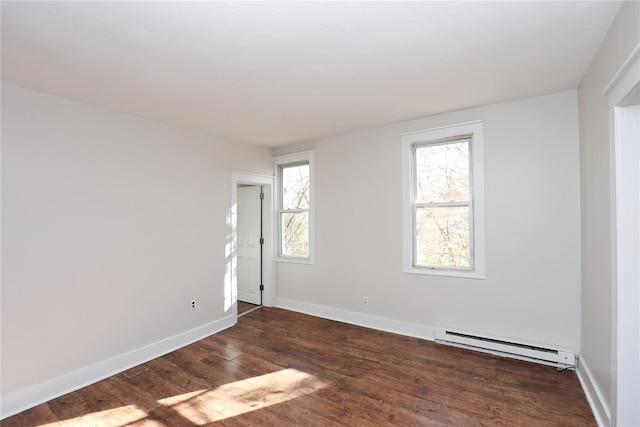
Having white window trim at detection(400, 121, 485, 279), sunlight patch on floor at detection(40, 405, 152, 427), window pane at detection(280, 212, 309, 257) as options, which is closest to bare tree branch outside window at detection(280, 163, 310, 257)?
window pane at detection(280, 212, 309, 257)

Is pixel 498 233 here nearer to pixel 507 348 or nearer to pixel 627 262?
pixel 507 348

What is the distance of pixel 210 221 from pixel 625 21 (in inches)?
160

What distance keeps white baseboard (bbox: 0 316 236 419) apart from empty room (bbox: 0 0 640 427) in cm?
2

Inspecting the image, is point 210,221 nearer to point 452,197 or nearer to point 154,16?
point 154,16

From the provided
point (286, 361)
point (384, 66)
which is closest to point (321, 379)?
point (286, 361)

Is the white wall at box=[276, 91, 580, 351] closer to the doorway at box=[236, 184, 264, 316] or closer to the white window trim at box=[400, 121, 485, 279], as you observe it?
the white window trim at box=[400, 121, 485, 279]

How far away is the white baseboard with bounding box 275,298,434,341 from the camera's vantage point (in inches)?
145

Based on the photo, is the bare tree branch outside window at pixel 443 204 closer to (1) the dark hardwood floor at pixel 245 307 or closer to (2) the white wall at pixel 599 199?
(2) the white wall at pixel 599 199

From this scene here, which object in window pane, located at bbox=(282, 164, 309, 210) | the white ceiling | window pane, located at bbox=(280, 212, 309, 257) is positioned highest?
the white ceiling

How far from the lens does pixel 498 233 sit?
324cm

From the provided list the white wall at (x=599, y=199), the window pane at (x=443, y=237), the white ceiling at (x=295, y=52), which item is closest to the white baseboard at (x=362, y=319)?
the window pane at (x=443, y=237)

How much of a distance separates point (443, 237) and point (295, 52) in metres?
2.58

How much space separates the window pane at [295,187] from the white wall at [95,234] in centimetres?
125

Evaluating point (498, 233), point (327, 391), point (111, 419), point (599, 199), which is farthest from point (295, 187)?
point (599, 199)
